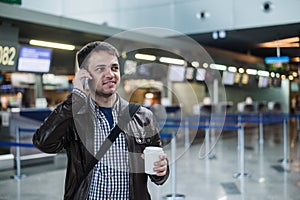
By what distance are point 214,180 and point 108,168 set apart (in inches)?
171

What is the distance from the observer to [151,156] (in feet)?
4.89

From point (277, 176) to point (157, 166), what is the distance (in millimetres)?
4902

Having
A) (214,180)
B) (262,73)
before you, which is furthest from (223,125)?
(262,73)

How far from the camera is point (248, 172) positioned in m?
6.26

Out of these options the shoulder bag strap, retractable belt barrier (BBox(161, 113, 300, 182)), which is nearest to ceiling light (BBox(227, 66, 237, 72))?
retractable belt barrier (BBox(161, 113, 300, 182))

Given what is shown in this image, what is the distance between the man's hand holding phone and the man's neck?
69mm

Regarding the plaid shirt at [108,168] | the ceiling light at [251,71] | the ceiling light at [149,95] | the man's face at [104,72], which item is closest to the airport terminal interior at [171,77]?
the ceiling light at [149,95]

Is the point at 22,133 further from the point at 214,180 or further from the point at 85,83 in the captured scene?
the point at 85,83

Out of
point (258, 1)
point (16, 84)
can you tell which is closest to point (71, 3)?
point (16, 84)

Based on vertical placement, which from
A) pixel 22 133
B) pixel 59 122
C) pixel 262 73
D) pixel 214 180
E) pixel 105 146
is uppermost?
pixel 262 73

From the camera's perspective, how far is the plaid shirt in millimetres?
1612

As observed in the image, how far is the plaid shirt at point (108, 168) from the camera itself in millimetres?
1612

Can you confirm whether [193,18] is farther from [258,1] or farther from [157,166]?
[157,166]

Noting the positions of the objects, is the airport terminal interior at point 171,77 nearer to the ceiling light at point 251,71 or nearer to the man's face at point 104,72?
the man's face at point 104,72
